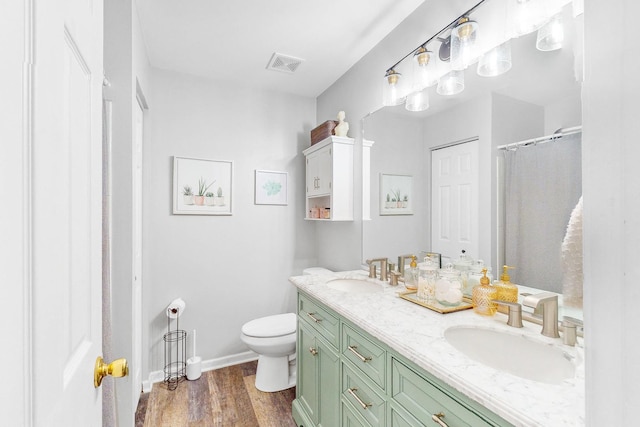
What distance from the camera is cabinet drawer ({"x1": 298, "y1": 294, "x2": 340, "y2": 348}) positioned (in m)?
1.48

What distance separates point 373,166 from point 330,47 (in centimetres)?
91

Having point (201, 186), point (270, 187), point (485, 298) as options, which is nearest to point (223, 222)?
point (201, 186)

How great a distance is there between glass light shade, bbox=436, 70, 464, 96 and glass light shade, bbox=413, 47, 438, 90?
0.07 meters

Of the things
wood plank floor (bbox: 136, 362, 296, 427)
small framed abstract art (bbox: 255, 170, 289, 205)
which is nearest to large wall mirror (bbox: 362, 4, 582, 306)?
small framed abstract art (bbox: 255, 170, 289, 205)

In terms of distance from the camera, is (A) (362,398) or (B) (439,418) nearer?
(B) (439,418)

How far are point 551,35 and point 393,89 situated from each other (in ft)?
3.08

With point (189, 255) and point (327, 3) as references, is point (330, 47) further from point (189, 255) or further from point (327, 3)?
point (189, 255)

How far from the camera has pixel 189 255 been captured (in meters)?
2.55

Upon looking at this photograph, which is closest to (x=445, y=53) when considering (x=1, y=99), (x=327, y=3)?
(x=327, y=3)

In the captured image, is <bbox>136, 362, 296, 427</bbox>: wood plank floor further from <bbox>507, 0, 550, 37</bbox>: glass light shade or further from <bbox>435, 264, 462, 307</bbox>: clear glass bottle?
<bbox>507, 0, 550, 37</bbox>: glass light shade

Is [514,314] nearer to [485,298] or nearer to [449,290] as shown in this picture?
[485,298]

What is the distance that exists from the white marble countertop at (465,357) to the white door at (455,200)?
369 millimetres

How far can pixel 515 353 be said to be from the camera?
1.08 m

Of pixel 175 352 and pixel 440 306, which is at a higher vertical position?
pixel 440 306
